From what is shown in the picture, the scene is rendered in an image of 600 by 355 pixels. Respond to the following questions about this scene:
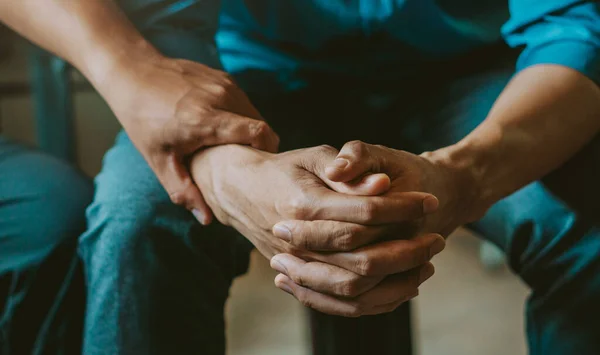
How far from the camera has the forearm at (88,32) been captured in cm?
54

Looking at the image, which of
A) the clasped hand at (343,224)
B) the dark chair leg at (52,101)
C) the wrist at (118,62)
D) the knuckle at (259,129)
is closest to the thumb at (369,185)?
the clasped hand at (343,224)

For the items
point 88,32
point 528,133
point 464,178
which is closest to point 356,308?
point 464,178

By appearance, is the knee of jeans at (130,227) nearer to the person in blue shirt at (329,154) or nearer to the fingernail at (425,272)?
the person in blue shirt at (329,154)

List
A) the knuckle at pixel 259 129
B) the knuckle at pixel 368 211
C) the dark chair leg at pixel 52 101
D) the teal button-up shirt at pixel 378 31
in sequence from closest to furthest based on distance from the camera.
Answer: the knuckle at pixel 368 211 → the knuckle at pixel 259 129 → the teal button-up shirt at pixel 378 31 → the dark chair leg at pixel 52 101

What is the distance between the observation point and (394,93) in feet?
2.29

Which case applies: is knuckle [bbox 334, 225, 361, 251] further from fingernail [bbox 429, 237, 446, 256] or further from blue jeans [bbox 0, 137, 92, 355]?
blue jeans [bbox 0, 137, 92, 355]

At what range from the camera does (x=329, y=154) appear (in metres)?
0.45

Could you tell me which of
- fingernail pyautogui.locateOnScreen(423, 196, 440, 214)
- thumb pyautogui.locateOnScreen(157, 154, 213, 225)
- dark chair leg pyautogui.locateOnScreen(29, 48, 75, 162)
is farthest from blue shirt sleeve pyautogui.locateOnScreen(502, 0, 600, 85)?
dark chair leg pyautogui.locateOnScreen(29, 48, 75, 162)

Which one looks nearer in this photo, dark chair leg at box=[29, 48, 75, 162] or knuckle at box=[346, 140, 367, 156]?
knuckle at box=[346, 140, 367, 156]

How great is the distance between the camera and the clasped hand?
406 mm

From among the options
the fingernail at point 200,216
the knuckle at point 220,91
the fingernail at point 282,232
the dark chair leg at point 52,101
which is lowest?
the dark chair leg at point 52,101

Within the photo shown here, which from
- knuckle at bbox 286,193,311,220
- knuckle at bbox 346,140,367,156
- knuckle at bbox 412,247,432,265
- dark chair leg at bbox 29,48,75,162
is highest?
knuckle at bbox 346,140,367,156

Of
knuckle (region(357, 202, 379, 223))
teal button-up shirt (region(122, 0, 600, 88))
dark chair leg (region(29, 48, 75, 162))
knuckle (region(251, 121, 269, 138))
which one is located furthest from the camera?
dark chair leg (region(29, 48, 75, 162))

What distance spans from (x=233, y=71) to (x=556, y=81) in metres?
0.36
